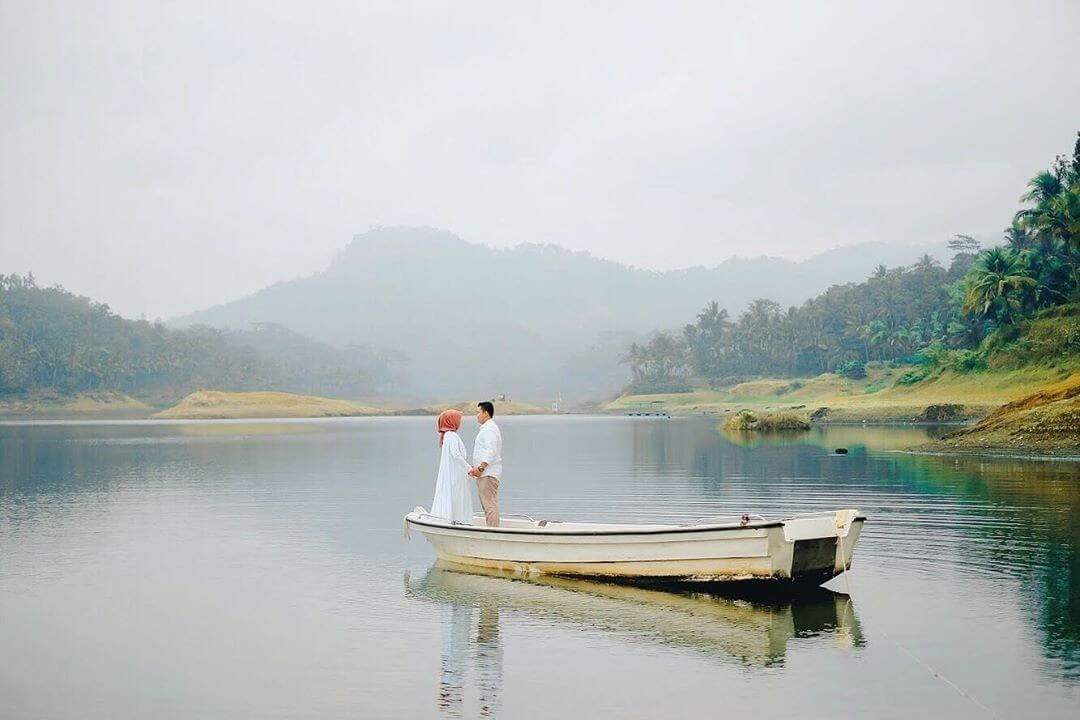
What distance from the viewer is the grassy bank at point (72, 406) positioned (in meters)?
170

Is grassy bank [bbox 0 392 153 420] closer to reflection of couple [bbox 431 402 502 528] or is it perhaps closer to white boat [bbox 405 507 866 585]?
reflection of couple [bbox 431 402 502 528]

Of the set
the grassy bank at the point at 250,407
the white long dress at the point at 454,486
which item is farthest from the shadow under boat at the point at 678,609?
the grassy bank at the point at 250,407

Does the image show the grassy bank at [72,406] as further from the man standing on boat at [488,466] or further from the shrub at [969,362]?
the man standing on boat at [488,466]

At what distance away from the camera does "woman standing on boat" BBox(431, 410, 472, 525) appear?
2003cm

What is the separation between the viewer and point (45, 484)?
39969 millimetres

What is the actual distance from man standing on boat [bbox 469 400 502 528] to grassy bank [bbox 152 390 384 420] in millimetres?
146582

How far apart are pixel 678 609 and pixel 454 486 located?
584cm

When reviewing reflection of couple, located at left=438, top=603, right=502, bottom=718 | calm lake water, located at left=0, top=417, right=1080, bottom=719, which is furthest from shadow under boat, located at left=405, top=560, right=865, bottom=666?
reflection of couple, located at left=438, top=603, right=502, bottom=718

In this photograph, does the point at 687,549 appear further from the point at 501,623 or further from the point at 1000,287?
the point at 1000,287

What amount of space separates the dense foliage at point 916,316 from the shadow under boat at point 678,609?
221ft

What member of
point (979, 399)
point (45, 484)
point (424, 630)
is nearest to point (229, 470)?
point (45, 484)

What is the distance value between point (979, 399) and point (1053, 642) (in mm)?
68361

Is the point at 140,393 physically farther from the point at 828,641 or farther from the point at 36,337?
the point at 828,641

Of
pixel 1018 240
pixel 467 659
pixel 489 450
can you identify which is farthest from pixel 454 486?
pixel 1018 240
